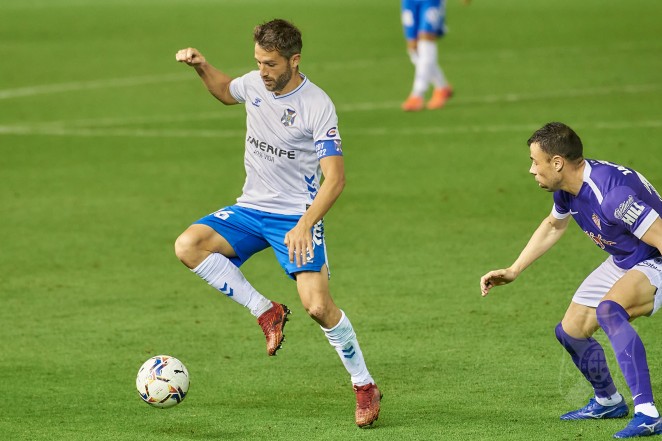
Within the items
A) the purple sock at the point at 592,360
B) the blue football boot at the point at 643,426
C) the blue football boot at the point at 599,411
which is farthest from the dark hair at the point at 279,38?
the blue football boot at the point at 643,426

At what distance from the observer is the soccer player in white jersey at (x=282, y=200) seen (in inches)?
301

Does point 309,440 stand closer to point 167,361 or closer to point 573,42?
point 167,361

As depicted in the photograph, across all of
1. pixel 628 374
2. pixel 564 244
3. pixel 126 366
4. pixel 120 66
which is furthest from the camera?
pixel 120 66

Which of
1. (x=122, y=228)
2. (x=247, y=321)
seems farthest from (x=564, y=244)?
(x=122, y=228)

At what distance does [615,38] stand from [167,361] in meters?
19.4

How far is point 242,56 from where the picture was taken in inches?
974

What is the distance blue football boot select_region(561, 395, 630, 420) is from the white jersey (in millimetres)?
2119

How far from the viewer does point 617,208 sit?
22.6ft

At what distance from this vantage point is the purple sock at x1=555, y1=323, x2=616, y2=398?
7.45 meters

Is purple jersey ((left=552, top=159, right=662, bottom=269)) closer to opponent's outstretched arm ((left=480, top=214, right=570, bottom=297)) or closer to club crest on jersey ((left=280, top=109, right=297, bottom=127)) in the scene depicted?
opponent's outstretched arm ((left=480, top=214, right=570, bottom=297))

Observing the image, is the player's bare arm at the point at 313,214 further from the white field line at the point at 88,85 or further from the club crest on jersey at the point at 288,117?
the white field line at the point at 88,85

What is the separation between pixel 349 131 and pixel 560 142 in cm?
1079

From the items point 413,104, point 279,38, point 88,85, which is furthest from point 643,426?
point 88,85

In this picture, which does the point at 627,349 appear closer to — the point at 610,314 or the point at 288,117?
the point at 610,314
